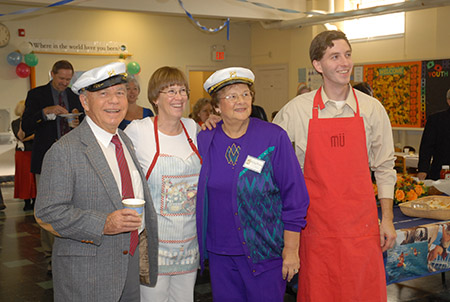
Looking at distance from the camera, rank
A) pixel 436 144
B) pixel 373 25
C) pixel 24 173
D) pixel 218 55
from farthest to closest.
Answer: pixel 218 55 < pixel 373 25 < pixel 24 173 < pixel 436 144

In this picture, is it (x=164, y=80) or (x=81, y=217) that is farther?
(x=164, y=80)

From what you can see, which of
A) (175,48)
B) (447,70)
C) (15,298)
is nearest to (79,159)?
(15,298)

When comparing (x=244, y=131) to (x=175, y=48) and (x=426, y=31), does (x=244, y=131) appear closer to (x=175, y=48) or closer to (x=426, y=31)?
(x=426, y=31)

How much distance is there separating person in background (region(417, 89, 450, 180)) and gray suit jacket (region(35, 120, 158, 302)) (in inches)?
168

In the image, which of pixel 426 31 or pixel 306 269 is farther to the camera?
pixel 426 31

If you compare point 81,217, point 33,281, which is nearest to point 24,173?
point 33,281

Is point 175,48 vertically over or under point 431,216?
over

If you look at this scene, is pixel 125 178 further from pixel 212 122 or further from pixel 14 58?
pixel 14 58

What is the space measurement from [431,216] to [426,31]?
684 centimetres

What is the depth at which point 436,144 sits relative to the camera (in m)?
5.79

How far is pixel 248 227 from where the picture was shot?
2510 mm

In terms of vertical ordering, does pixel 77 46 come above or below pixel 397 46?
above

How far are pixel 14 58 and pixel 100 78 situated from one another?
29.7ft

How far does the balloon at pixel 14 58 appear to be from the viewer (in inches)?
412
